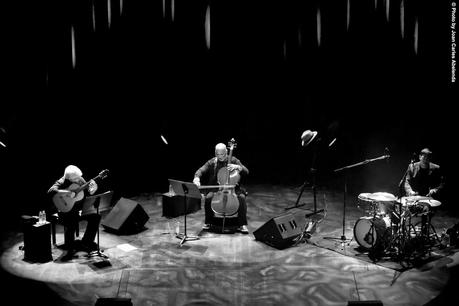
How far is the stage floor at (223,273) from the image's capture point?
5.77 metres

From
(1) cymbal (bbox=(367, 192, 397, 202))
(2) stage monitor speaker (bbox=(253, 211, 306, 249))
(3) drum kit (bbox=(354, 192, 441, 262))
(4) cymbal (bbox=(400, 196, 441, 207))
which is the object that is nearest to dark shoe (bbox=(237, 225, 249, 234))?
(2) stage monitor speaker (bbox=(253, 211, 306, 249))

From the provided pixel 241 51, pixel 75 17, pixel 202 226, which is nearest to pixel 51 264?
pixel 202 226

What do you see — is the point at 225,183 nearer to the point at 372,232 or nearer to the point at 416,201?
the point at 372,232

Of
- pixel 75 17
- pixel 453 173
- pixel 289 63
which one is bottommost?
pixel 453 173

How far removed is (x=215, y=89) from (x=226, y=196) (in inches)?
213

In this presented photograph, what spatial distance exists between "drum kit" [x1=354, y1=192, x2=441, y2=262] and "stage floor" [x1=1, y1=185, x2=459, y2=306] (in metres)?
0.16

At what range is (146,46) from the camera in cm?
1133

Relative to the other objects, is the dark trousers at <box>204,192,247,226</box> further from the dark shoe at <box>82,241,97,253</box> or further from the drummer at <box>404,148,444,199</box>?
the drummer at <box>404,148,444,199</box>

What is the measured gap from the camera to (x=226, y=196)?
7.83 metres

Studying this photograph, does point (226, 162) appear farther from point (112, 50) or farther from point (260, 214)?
point (112, 50)

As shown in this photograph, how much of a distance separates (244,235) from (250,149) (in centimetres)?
583

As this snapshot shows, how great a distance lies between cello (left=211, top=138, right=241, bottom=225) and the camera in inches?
308

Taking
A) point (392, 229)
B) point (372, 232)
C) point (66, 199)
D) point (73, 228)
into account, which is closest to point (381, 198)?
point (372, 232)

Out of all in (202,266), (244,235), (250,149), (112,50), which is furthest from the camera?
(250,149)
